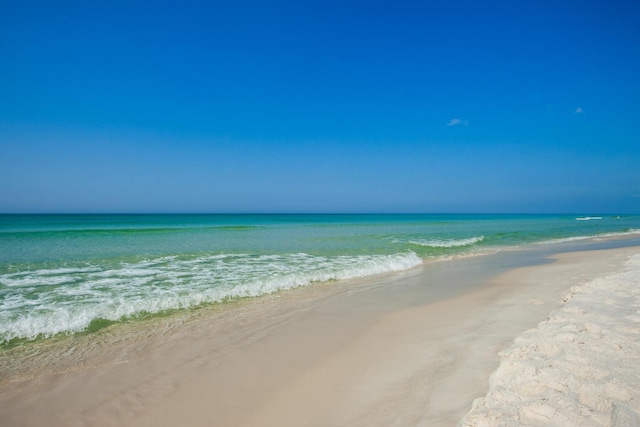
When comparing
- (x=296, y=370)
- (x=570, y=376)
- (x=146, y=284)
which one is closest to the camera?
(x=570, y=376)

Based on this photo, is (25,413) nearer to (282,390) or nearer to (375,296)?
(282,390)

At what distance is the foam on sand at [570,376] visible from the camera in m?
2.76

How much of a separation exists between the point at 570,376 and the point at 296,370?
310 cm

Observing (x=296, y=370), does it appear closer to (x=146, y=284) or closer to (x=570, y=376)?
(x=570, y=376)

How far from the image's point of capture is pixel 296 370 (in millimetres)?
4332

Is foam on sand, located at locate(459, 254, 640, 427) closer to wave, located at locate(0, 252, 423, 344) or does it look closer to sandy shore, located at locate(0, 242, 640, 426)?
sandy shore, located at locate(0, 242, 640, 426)

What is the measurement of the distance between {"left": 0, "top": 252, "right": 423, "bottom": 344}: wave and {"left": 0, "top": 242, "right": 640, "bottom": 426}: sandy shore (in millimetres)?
1147

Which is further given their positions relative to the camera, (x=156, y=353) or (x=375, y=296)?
(x=375, y=296)

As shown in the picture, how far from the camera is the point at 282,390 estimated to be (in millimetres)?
3811

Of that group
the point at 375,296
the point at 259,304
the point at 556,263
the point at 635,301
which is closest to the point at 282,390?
the point at 259,304

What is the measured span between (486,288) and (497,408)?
717 centimetres

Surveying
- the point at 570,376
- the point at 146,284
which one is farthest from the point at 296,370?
the point at 146,284

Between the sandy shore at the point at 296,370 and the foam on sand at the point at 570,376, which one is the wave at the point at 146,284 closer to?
the sandy shore at the point at 296,370

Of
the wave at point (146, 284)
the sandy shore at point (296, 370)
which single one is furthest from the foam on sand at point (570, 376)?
the wave at point (146, 284)
